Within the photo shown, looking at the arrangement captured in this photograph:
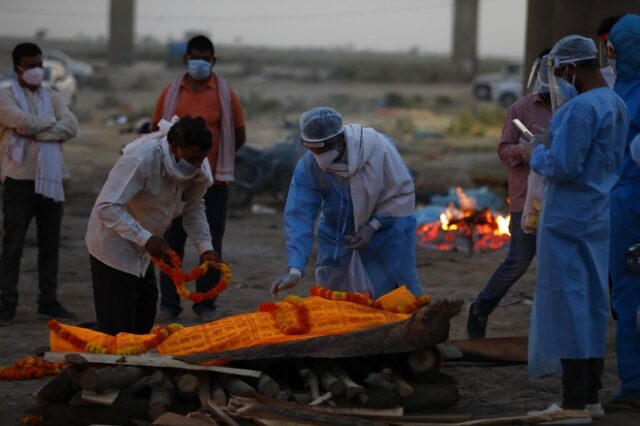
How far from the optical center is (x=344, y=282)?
7645 millimetres

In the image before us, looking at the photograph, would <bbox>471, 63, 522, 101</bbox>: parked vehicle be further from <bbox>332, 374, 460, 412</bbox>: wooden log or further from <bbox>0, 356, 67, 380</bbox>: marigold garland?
<bbox>332, 374, 460, 412</bbox>: wooden log

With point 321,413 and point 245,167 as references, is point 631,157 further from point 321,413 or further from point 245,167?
point 245,167

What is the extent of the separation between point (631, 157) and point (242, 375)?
2.40 metres

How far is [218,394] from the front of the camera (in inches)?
254

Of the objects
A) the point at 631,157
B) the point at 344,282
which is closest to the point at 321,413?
the point at 344,282

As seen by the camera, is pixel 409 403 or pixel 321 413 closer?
pixel 321 413

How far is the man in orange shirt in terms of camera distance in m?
9.72

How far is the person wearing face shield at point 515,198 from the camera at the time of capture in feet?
27.3

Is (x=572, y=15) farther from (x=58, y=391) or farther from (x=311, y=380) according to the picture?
(x=58, y=391)

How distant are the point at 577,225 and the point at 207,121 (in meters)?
4.10

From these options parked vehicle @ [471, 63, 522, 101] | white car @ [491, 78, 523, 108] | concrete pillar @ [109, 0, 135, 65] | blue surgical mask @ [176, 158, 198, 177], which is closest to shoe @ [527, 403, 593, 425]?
blue surgical mask @ [176, 158, 198, 177]

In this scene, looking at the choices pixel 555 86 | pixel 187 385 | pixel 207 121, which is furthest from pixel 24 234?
pixel 555 86

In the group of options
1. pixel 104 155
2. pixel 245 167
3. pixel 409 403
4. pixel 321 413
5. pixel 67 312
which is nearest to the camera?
pixel 321 413

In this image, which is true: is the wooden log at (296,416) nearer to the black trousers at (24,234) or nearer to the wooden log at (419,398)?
the wooden log at (419,398)
